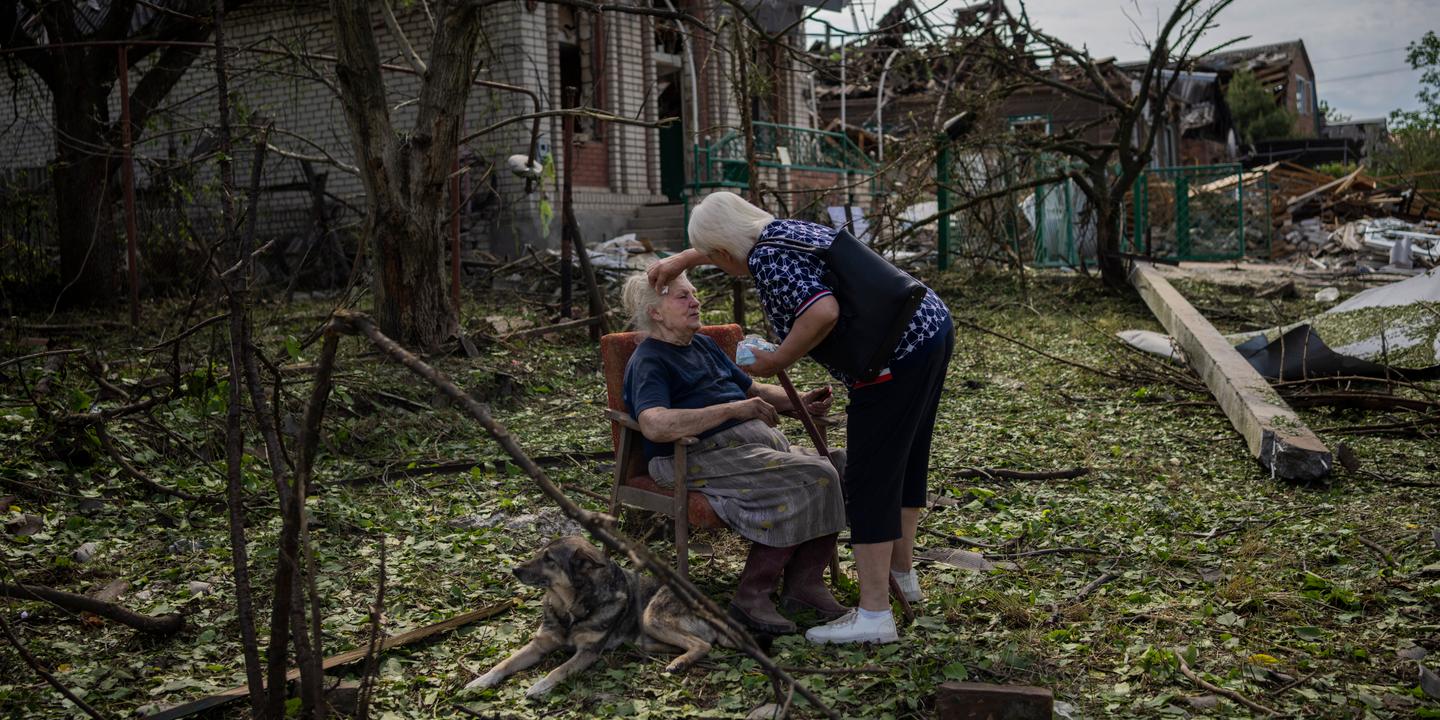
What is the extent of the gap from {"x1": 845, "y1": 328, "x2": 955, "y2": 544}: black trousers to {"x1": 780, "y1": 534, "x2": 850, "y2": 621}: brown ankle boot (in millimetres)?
373

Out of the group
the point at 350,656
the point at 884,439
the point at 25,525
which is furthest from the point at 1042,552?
the point at 25,525

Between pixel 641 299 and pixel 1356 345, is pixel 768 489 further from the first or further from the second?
pixel 1356 345

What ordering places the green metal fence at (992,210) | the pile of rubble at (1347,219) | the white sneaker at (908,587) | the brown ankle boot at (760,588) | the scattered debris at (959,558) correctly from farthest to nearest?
1. the pile of rubble at (1347,219)
2. the green metal fence at (992,210)
3. the scattered debris at (959,558)
4. the white sneaker at (908,587)
5. the brown ankle boot at (760,588)

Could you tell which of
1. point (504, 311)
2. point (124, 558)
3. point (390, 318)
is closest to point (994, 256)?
point (504, 311)

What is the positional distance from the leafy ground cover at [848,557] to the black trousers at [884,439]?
471mm

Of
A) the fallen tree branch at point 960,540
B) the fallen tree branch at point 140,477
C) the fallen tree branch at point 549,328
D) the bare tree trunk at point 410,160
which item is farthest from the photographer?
the fallen tree branch at point 549,328

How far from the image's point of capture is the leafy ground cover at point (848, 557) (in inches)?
142

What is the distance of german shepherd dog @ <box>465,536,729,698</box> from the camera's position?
373 cm

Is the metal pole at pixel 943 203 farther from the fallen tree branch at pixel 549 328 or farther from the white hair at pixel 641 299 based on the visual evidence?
the white hair at pixel 641 299

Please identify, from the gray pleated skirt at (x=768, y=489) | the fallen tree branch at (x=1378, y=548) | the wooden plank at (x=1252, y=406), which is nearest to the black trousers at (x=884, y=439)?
the gray pleated skirt at (x=768, y=489)

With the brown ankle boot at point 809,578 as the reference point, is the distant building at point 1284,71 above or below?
above

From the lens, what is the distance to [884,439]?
3.87 m

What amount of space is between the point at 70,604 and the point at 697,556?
8.01 ft

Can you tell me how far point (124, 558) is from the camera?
16.5 feet
